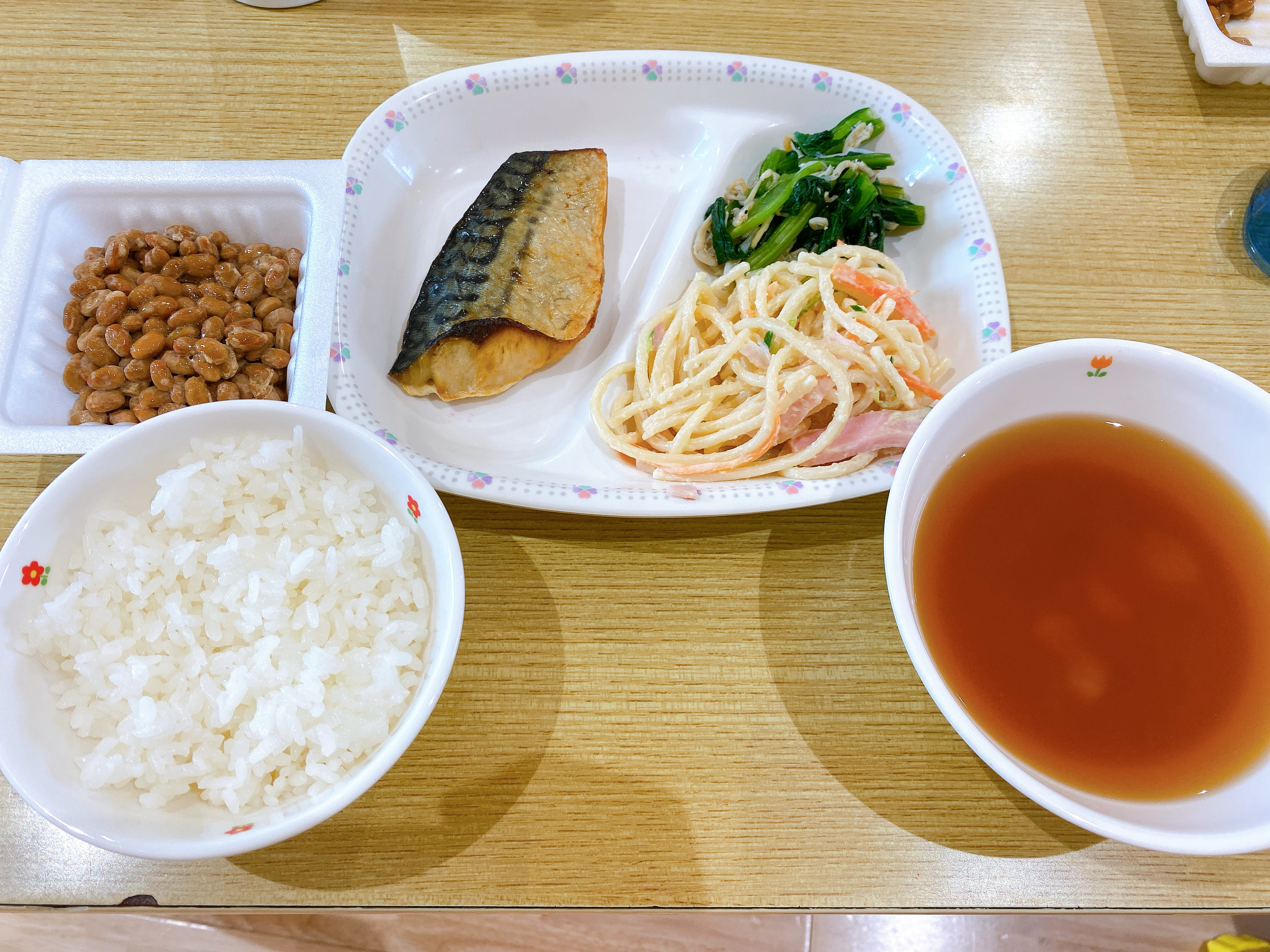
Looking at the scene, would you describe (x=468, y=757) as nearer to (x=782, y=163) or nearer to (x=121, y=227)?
(x=121, y=227)

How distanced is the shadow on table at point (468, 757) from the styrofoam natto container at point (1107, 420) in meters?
0.64

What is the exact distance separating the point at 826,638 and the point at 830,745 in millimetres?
184

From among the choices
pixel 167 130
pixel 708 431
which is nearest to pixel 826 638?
pixel 708 431

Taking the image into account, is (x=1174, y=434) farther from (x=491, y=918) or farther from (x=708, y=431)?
(x=491, y=918)

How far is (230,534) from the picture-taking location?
1.17 meters

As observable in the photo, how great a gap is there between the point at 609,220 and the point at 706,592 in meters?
0.97

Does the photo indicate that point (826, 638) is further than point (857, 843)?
Yes

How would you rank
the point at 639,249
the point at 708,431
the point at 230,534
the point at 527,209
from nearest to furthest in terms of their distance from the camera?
the point at 230,534
the point at 708,431
the point at 527,209
the point at 639,249

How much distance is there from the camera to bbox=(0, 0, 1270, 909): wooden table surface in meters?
1.22

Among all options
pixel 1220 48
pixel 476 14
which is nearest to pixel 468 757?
pixel 476 14

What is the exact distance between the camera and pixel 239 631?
1.15m

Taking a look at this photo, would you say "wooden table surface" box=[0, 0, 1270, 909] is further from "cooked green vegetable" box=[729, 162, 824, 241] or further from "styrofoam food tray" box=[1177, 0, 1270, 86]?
"cooked green vegetable" box=[729, 162, 824, 241]

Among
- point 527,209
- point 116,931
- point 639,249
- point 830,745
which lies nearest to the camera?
point 830,745

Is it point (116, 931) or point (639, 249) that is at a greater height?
point (639, 249)
